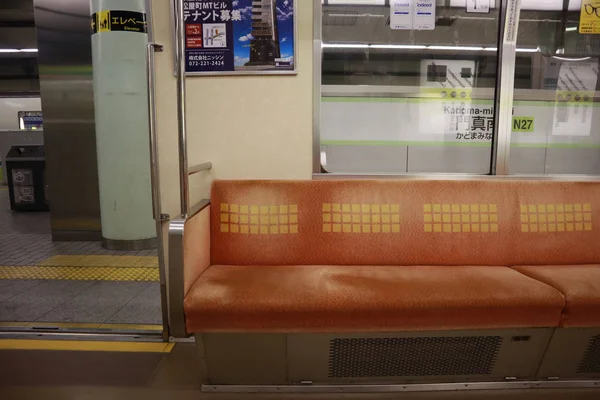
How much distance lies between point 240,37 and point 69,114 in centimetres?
364

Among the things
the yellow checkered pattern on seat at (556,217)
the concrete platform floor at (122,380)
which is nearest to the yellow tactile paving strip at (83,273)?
the concrete platform floor at (122,380)

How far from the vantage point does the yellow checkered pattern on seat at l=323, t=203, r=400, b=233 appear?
7.34 ft

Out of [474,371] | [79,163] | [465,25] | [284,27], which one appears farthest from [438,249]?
[79,163]

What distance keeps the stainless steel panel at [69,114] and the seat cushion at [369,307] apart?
4.00 meters

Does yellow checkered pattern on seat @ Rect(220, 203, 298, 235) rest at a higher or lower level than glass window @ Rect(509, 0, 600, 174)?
lower

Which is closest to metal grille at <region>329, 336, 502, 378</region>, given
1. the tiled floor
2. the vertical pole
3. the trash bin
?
the vertical pole

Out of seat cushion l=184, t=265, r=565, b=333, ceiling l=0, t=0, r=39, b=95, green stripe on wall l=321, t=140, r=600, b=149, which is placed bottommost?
seat cushion l=184, t=265, r=565, b=333

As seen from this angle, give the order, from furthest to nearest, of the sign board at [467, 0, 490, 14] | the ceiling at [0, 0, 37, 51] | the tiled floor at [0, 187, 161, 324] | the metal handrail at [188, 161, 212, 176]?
1. the ceiling at [0, 0, 37, 51]
2. the tiled floor at [0, 187, 161, 324]
3. the sign board at [467, 0, 490, 14]
4. the metal handrail at [188, 161, 212, 176]

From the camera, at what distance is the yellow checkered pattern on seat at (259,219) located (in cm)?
221

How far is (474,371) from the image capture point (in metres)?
1.91

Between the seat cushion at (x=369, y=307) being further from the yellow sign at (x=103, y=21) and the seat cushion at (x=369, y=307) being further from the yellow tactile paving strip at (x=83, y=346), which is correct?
the yellow sign at (x=103, y=21)

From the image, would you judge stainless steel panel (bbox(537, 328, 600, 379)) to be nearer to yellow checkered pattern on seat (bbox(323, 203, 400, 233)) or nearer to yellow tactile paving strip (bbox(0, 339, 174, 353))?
yellow checkered pattern on seat (bbox(323, 203, 400, 233))

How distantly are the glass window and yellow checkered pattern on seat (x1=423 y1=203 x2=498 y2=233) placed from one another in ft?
5.03

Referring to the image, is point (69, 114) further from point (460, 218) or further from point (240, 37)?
point (460, 218)
